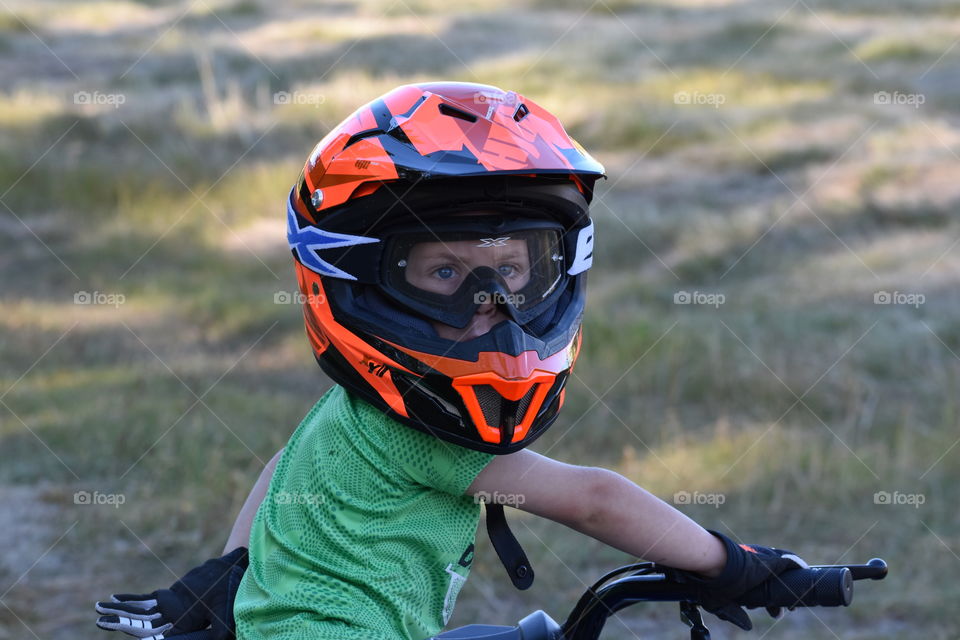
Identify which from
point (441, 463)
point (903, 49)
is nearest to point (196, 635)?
point (441, 463)

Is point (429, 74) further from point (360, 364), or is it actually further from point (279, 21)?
point (360, 364)

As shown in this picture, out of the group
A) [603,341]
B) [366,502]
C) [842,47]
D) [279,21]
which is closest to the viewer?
[366,502]

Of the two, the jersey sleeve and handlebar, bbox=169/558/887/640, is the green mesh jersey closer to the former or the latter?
the jersey sleeve

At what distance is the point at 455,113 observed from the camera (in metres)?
2.59

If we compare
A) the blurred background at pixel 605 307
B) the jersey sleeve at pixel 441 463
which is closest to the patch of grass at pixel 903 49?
the blurred background at pixel 605 307

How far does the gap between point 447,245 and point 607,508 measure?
2.21 feet

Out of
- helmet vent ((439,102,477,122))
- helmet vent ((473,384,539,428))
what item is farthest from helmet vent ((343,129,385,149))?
helmet vent ((473,384,539,428))

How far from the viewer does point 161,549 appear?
16.2ft

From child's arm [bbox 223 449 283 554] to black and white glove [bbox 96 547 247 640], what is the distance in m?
0.18

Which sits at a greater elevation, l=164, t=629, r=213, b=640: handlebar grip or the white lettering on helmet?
the white lettering on helmet

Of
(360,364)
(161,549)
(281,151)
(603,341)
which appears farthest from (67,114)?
(360,364)

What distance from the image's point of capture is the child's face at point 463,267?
246 centimetres

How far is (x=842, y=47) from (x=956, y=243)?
9.34 m

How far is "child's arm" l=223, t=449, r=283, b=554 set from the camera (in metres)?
2.90
